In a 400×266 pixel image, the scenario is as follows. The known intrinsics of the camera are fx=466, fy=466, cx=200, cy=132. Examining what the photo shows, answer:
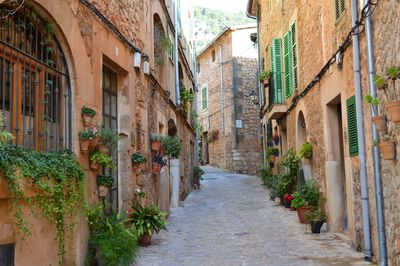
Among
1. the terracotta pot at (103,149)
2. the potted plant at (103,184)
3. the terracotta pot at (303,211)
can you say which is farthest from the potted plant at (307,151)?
the terracotta pot at (103,149)

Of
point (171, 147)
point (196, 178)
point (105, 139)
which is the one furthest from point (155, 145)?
point (196, 178)

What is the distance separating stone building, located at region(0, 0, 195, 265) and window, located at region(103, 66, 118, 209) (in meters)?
0.02

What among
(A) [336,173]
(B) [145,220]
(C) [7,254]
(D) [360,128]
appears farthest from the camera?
(A) [336,173]

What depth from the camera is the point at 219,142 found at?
84.8 feet

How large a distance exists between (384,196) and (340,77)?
251cm

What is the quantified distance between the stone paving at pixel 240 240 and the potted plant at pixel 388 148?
1.74 meters

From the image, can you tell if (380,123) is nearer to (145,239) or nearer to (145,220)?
(145,220)

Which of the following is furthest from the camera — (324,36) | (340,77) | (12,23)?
(324,36)

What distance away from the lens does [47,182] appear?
15.1 feet

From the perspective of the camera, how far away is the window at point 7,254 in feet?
13.1

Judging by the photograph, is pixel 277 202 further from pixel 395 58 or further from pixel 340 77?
pixel 395 58

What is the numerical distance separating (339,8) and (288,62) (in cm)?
497

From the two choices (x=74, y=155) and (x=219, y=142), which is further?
(x=219, y=142)

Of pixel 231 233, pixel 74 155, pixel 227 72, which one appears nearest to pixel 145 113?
pixel 231 233
